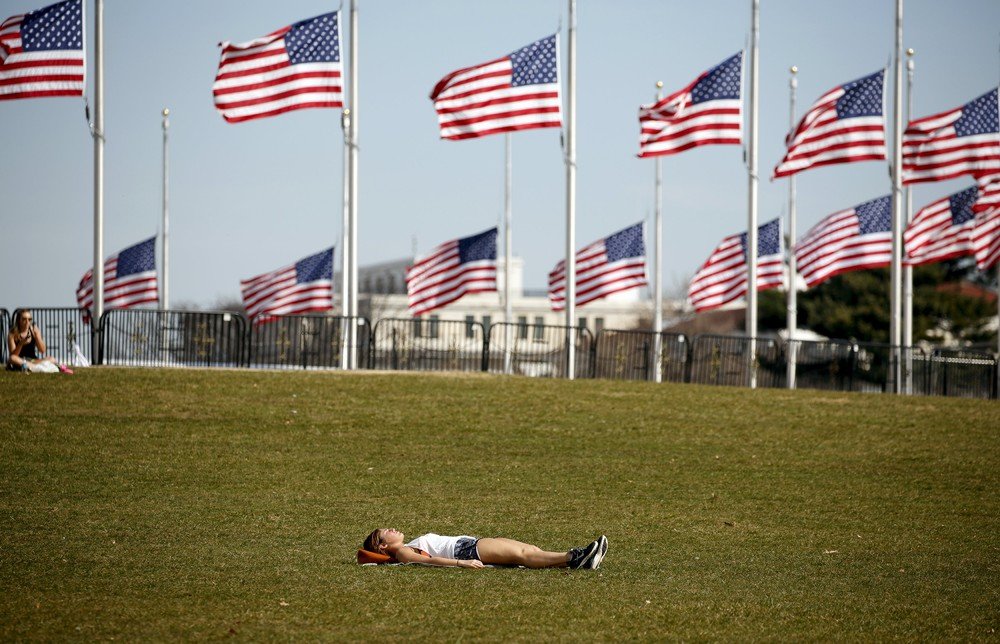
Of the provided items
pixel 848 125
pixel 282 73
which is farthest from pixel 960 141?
pixel 282 73

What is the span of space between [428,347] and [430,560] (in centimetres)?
1721

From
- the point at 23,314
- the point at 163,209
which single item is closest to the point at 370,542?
the point at 23,314

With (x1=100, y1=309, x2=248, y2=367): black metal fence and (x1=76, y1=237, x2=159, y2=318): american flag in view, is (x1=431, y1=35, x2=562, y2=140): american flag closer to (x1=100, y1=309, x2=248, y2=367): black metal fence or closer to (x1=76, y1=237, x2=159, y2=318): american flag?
(x1=100, y1=309, x2=248, y2=367): black metal fence

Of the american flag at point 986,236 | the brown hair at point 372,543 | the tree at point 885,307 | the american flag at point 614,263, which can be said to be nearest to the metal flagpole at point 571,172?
the american flag at point 614,263

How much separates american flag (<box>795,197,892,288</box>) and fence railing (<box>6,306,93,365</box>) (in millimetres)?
16988

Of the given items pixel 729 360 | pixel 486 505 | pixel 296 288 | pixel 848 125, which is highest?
pixel 848 125

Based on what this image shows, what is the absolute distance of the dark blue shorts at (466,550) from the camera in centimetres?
1017

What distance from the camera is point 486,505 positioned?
46.6 ft

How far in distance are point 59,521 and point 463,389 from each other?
9416 mm

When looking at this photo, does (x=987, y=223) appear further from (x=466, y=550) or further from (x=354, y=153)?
(x=466, y=550)

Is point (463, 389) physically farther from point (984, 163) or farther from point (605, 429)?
point (984, 163)

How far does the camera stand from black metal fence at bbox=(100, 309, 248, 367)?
23719 mm

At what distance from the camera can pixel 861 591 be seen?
31.6ft

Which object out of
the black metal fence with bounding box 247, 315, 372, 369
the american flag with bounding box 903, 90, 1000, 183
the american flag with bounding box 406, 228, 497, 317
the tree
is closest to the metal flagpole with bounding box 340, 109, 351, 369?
the black metal fence with bounding box 247, 315, 372, 369
